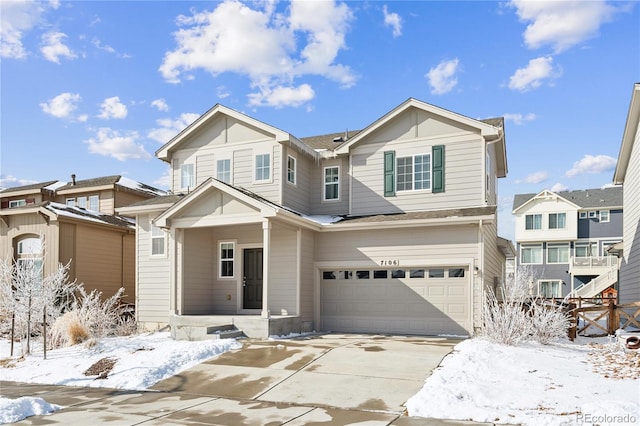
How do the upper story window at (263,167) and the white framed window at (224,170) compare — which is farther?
the white framed window at (224,170)

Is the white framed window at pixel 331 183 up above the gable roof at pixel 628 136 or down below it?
below

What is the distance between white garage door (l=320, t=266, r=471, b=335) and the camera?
49.2 feet

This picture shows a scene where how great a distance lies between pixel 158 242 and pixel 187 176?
8.56 feet

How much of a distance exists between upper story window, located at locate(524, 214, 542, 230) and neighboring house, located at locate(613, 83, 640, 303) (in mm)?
19827

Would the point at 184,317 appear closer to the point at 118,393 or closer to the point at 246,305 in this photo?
the point at 246,305

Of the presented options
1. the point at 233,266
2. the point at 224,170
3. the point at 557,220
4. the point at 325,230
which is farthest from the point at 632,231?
the point at 557,220

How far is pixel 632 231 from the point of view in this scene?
18172 mm

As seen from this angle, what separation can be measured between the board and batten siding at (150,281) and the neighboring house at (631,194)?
51.3 ft

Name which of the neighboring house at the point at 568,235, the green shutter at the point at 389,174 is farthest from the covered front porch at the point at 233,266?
the neighboring house at the point at 568,235

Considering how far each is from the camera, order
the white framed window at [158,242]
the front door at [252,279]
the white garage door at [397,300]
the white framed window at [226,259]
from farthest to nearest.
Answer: the white framed window at [158,242] < the white framed window at [226,259] < the front door at [252,279] < the white garage door at [397,300]

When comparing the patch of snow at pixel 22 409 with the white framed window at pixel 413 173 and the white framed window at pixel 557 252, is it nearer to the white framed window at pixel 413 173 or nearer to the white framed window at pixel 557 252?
the white framed window at pixel 413 173

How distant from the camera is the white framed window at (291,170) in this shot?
56.3 ft

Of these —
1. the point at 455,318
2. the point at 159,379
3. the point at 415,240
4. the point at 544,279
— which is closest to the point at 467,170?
the point at 415,240

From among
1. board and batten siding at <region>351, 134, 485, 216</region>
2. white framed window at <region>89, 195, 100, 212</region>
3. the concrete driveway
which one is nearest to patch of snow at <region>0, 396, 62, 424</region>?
the concrete driveway
